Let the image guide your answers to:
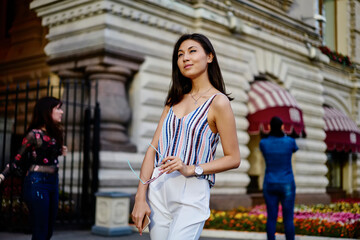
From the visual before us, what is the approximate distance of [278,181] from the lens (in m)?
6.44

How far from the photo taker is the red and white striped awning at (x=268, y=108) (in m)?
12.5

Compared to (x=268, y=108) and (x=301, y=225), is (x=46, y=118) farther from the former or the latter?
→ (x=268, y=108)

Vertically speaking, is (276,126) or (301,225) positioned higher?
(276,126)

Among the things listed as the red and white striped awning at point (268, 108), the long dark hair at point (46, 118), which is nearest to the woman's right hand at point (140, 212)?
the long dark hair at point (46, 118)

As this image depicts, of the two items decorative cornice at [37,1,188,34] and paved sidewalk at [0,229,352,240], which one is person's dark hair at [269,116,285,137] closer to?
paved sidewalk at [0,229,352,240]

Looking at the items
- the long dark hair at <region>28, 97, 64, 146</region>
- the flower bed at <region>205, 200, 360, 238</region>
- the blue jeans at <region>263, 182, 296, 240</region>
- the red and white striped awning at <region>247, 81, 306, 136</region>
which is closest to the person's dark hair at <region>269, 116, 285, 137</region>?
the blue jeans at <region>263, 182, 296, 240</region>

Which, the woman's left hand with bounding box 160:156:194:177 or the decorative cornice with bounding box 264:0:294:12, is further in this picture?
the decorative cornice with bounding box 264:0:294:12

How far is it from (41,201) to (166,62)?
21.6 feet

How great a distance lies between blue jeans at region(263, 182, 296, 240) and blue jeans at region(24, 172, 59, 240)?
318 centimetres

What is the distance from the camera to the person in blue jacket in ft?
21.0

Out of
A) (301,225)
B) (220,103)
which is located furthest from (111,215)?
(220,103)

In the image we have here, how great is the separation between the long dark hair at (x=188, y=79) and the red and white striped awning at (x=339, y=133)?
14.5 metres

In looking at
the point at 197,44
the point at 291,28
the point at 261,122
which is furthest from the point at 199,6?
the point at 197,44

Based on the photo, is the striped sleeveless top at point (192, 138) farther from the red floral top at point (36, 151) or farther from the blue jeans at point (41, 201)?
the red floral top at point (36, 151)
